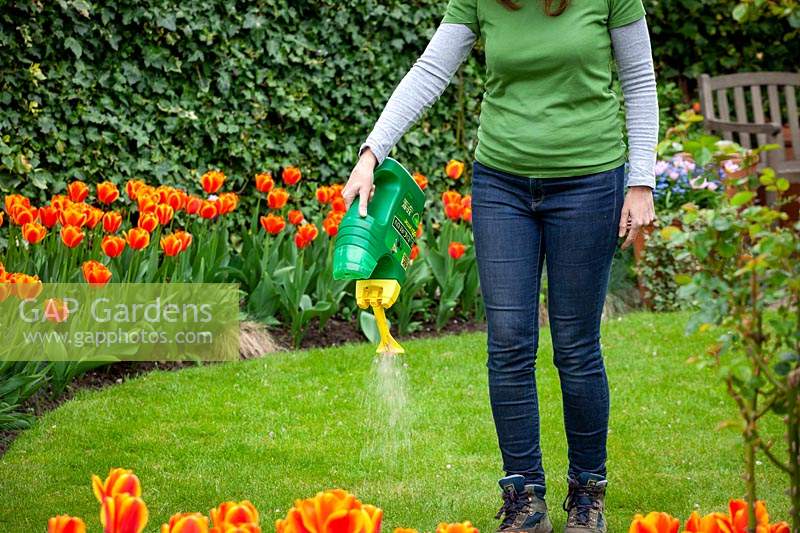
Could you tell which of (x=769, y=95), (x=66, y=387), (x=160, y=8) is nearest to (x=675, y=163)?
(x=769, y=95)

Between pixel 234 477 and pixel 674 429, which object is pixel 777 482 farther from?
pixel 234 477

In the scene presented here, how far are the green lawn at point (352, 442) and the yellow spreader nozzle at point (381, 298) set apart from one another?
441mm

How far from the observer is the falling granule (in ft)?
10.9

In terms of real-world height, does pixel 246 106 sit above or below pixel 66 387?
above

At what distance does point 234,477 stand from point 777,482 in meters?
1.69

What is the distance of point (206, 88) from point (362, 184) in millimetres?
3269

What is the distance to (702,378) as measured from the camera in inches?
180

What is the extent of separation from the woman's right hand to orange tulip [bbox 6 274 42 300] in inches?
57.8

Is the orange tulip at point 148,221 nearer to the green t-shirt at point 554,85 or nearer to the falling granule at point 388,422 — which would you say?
the falling granule at point 388,422

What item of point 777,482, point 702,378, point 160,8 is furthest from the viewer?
point 160,8

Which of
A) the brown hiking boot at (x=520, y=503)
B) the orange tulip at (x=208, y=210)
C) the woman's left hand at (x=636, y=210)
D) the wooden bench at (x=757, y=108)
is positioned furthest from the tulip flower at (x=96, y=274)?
the wooden bench at (x=757, y=108)

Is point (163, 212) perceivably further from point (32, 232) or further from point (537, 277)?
point (537, 277)

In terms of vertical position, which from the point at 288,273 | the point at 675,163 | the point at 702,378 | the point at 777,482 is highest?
the point at 675,163

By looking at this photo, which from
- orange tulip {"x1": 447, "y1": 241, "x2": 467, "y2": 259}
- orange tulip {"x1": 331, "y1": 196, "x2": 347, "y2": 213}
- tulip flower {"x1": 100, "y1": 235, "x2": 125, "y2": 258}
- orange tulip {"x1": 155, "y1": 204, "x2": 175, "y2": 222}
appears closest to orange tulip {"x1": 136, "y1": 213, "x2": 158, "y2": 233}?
orange tulip {"x1": 155, "y1": 204, "x2": 175, "y2": 222}
